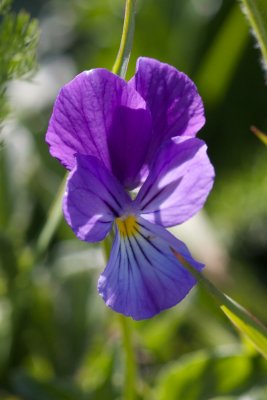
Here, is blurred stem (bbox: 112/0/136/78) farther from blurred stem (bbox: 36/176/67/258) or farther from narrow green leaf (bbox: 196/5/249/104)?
narrow green leaf (bbox: 196/5/249/104)

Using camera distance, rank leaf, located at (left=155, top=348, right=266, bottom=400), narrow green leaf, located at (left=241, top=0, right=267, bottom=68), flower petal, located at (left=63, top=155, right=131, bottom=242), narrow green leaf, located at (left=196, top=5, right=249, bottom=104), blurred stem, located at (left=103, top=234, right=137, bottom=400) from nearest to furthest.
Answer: flower petal, located at (left=63, top=155, right=131, bottom=242) → narrow green leaf, located at (left=241, top=0, right=267, bottom=68) → blurred stem, located at (left=103, top=234, right=137, bottom=400) → leaf, located at (left=155, top=348, right=266, bottom=400) → narrow green leaf, located at (left=196, top=5, right=249, bottom=104)

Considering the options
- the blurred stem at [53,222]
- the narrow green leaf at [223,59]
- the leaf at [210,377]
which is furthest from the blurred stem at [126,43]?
the narrow green leaf at [223,59]

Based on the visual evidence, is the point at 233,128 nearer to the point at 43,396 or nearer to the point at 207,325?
the point at 207,325

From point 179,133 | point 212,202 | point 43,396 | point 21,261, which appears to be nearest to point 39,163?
point 212,202

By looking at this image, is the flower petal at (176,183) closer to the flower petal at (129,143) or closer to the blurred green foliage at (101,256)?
the flower petal at (129,143)

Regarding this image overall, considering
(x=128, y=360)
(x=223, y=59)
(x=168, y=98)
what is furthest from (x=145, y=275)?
(x=223, y=59)

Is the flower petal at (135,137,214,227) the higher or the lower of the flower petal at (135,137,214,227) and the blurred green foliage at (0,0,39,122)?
the lower

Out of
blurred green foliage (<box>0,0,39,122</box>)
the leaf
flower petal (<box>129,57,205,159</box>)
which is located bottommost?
the leaf

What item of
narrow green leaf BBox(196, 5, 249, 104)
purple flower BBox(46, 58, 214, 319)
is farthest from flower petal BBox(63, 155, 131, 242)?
narrow green leaf BBox(196, 5, 249, 104)
